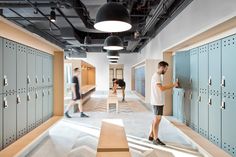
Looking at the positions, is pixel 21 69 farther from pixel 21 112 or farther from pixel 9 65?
pixel 21 112

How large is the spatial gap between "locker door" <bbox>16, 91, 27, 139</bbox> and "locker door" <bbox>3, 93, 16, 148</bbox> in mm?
160

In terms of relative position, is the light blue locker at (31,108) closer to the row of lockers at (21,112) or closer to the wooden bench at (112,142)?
the row of lockers at (21,112)

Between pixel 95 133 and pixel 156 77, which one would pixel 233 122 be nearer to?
pixel 156 77

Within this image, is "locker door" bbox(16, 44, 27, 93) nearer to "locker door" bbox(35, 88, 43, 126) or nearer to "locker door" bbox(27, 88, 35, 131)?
"locker door" bbox(27, 88, 35, 131)

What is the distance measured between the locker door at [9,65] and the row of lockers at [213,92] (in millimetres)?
3429

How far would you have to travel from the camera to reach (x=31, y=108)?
4.99m

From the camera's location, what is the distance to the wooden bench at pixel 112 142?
3037 millimetres

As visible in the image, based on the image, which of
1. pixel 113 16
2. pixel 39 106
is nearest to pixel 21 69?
pixel 39 106

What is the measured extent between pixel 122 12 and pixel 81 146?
2.96m

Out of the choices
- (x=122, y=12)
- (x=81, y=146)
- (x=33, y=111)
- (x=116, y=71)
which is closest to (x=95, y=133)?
(x=81, y=146)

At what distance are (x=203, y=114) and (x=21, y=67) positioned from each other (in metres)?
3.61

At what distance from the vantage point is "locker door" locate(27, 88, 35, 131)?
15.9ft

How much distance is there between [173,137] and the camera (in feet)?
18.0

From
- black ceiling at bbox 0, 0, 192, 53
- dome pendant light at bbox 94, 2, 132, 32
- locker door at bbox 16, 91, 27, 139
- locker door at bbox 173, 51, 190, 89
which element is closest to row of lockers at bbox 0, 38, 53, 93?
locker door at bbox 16, 91, 27, 139
